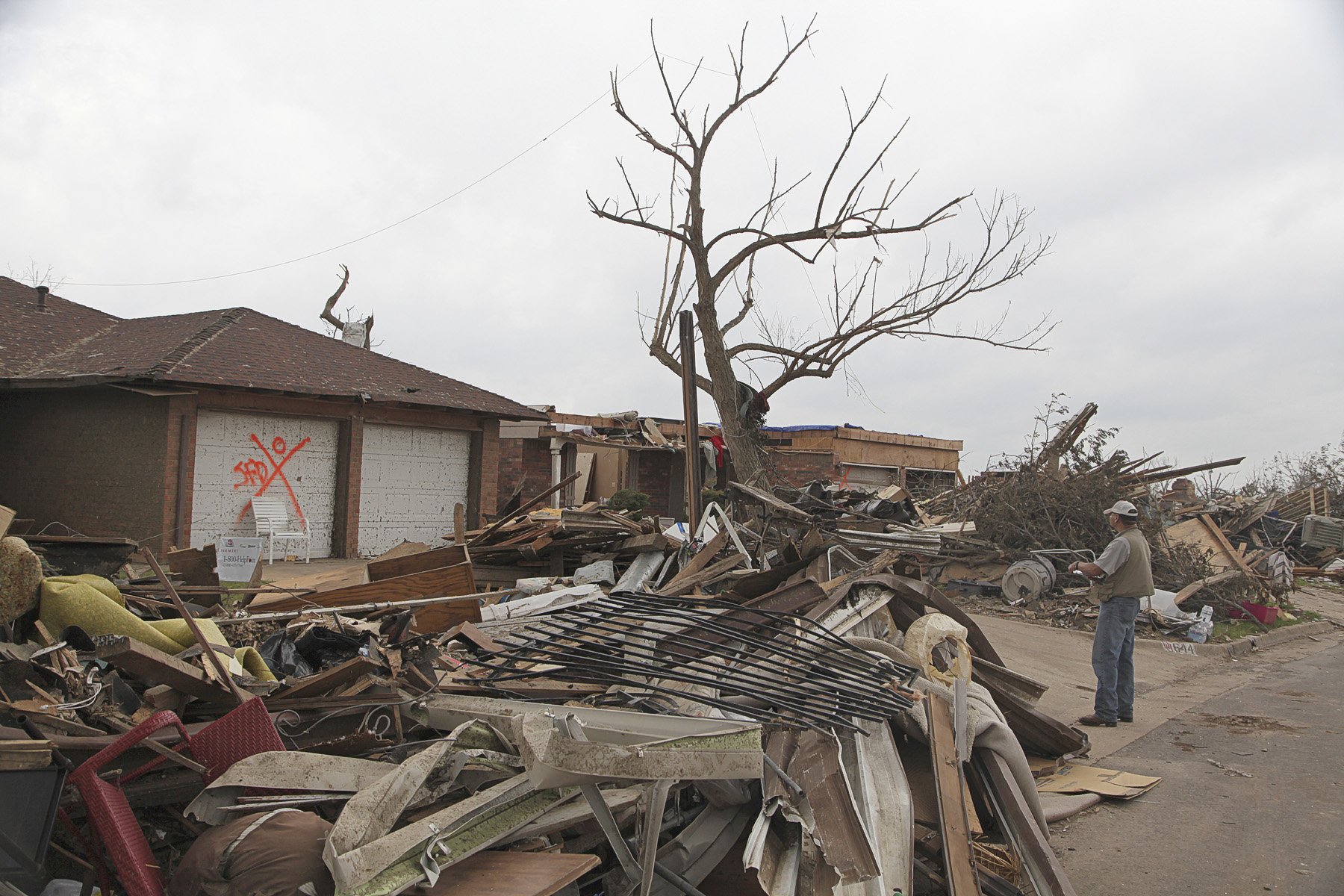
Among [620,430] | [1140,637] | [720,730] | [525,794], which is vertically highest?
[620,430]

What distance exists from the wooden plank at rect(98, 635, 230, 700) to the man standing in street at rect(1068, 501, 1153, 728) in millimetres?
6285

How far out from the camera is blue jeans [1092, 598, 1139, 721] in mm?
7520

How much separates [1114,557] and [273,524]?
12.7 m

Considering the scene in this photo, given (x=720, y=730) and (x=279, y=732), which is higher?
(x=720, y=730)

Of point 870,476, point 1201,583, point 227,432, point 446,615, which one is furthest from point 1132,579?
point 870,476

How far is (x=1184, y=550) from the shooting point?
46.2 feet

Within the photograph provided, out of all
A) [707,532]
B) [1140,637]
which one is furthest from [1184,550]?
[707,532]

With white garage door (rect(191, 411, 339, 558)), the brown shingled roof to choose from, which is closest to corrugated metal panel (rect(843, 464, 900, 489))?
the brown shingled roof

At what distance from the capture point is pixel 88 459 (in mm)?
15156

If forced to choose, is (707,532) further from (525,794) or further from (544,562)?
(525,794)

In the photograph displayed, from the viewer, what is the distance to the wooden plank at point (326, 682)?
4207 millimetres

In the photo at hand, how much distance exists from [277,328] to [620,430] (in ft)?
27.5

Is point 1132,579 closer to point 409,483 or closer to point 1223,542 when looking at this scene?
point 1223,542

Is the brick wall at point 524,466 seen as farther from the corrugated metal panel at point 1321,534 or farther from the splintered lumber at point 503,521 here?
the corrugated metal panel at point 1321,534
